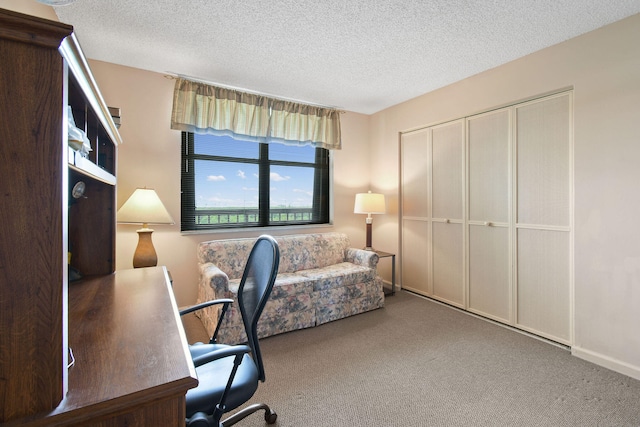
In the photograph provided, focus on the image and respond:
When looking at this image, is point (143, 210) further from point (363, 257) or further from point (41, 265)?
point (363, 257)

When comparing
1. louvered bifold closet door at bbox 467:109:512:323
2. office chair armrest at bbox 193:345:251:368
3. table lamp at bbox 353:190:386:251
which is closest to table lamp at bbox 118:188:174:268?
office chair armrest at bbox 193:345:251:368

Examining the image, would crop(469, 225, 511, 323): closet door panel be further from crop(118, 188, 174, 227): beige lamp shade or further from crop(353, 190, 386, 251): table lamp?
crop(118, 188, 174, 227): beige lamp shade

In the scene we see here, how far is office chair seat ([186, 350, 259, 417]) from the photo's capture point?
1.14 m

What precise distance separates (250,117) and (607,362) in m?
3.79

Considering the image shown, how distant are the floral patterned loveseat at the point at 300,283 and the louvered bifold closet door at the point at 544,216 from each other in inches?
56.1

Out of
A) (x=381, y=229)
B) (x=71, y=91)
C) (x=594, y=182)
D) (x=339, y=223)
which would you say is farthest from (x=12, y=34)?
(x=381, y=229)

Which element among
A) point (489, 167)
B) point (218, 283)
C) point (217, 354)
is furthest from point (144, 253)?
point (489, 167)

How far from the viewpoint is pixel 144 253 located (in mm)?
2520

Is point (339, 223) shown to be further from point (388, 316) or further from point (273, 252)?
point (273, 252)

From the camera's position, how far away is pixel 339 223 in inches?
165

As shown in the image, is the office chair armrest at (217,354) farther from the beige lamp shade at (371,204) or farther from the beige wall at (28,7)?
the beige lamp shade at (371,204)

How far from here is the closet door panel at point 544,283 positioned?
8.23ft

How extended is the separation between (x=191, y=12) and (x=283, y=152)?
194 cm

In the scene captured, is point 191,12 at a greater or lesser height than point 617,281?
greater
